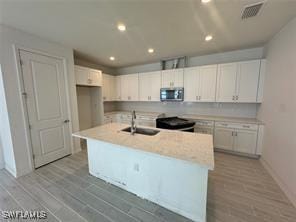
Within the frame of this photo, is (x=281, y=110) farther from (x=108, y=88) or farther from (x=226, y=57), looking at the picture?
(x=108, y=88)

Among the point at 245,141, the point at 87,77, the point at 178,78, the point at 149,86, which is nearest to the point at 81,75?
the point at 87,77

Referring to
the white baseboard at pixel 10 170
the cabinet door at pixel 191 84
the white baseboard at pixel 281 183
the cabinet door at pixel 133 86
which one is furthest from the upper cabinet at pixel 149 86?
the white baseboard at pixel 10 170

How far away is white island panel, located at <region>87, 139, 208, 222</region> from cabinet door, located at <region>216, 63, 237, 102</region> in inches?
105

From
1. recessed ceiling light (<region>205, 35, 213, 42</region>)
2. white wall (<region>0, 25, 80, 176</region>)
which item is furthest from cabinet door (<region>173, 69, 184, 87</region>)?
white wall (<region>0, 25, 80, 176</region>)

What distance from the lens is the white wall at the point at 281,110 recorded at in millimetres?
1930

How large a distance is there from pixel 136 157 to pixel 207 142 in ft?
3.42

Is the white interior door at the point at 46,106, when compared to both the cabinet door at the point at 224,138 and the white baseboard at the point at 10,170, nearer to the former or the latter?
the white baseboard at the point at 10,170

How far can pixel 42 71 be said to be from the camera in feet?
8.71

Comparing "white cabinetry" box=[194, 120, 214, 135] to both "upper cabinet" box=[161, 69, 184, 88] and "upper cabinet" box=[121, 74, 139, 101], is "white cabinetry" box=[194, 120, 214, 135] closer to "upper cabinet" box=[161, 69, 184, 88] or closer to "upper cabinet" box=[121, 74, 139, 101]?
"upper cabinet" box=[161, 69, 184, 88]

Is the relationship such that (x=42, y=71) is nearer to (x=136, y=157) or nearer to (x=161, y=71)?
(x=136, y=157)

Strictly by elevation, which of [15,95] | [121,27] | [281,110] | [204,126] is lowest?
A: [204,126]

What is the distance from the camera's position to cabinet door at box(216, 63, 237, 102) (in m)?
3.29

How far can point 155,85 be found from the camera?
4.33 meters

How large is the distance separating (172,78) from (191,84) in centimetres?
62
